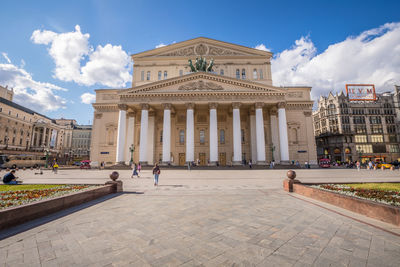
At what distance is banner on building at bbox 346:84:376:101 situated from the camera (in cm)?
4884

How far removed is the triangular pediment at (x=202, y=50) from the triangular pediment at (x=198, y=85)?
11.4 metres

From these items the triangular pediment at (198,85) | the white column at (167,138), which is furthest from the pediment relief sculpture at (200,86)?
the white column at (167,138)

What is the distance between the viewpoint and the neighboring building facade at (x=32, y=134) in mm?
52438

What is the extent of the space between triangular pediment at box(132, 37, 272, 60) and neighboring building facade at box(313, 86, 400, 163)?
32.2m

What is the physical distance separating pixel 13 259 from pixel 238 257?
12.1ft

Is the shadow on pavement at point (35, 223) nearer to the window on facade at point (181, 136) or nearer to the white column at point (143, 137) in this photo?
the white column at point (143, 137)

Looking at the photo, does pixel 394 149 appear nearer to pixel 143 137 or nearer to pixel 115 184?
pixel 143 137

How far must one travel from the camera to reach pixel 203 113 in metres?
34.8

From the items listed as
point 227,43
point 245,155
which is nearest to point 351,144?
point 245,155

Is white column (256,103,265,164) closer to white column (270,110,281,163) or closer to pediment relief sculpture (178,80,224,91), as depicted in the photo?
white column (270,110,281,163)

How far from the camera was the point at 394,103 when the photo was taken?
181 ft

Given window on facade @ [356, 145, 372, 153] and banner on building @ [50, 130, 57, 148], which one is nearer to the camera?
window on facade @ [356, 145, 372, 153]

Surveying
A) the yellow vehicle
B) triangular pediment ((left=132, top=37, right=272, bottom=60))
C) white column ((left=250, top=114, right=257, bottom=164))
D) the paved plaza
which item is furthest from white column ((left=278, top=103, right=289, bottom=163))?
the yellow vehicle

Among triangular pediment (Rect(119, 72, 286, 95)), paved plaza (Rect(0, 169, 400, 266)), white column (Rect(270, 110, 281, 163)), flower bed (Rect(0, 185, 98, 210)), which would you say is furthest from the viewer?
white column (Rect(270, 110, 281, 163))
